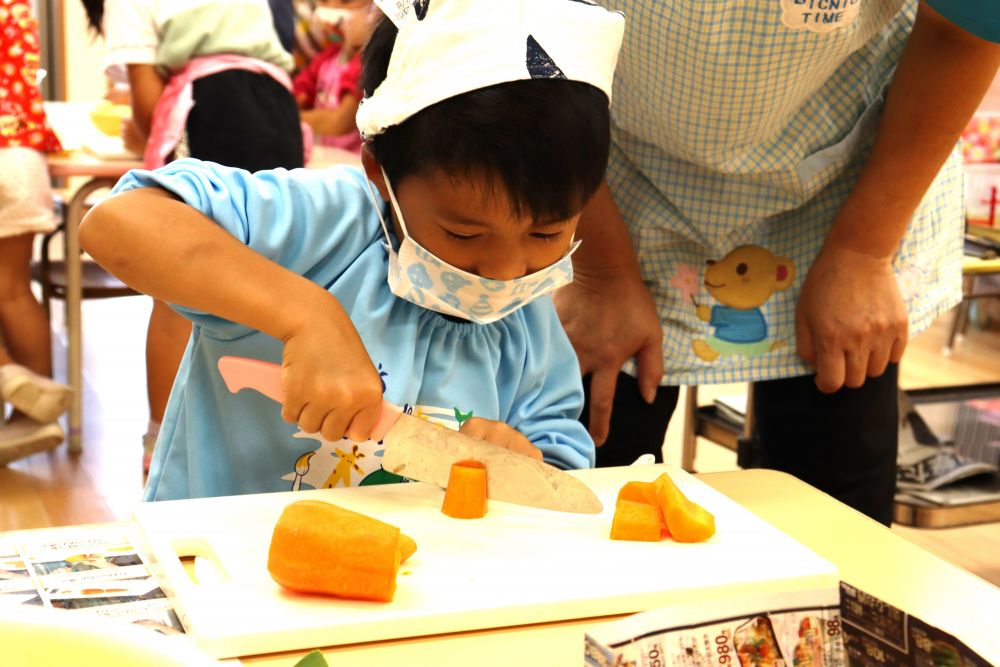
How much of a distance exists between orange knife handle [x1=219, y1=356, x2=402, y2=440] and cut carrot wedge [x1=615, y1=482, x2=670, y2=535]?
0.17 metres

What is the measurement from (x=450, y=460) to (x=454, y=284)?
8.1 inches

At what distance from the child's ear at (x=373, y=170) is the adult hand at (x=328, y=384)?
0.69 ft

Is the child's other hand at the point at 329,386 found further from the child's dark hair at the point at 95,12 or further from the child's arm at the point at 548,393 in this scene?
the child's dark hair at the point at 95,12

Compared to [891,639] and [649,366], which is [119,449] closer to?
[649,366]

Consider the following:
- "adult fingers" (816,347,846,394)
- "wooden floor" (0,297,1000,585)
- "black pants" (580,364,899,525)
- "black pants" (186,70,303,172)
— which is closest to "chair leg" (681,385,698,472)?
"wooden floor" (0,297,1000,585)

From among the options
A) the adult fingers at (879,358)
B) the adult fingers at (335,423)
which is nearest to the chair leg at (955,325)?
the adult fingers at (879,358)

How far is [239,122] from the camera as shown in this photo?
8.44 ft

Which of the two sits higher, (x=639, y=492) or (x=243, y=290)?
(x=243, y=290)

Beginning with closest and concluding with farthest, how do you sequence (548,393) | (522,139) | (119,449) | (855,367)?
1. (522,139)
2. (548,393)
3. (855,367)
4. (119,449)

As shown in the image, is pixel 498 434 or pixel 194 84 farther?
pixel 194 84

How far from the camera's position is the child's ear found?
3.33 ft

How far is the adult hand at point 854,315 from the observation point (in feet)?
4.00

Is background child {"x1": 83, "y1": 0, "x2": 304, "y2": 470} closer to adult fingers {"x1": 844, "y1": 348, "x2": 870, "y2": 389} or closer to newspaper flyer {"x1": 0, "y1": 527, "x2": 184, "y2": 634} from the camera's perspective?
adult fingers {"x1": 844, "y1": 348, "x2": 870, "y2": 389}

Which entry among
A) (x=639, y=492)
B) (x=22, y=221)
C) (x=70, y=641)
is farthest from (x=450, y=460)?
(x=22, y=221)
